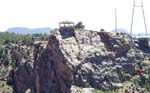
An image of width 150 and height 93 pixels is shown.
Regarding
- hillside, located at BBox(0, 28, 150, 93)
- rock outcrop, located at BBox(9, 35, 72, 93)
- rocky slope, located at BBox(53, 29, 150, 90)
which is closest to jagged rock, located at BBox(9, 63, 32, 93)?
rock outcrop, located at BBox(9, 35, 72, 93)

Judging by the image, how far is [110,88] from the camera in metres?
142

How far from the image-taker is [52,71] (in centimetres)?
15312

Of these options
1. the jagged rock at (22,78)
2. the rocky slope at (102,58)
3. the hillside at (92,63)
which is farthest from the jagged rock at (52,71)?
the jagged rock at (22,78)

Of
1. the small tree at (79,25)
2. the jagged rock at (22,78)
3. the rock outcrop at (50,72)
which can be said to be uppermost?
the small tree at (79,25)

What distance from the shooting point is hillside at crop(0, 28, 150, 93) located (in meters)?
144

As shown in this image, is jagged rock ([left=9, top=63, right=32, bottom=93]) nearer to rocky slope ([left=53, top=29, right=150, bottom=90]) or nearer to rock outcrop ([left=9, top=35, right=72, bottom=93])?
rock outcrop ([left=9, top=35, right=72, bottom=93])

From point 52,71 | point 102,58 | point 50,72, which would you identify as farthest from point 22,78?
point 102,58

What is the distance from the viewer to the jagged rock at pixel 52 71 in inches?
5773

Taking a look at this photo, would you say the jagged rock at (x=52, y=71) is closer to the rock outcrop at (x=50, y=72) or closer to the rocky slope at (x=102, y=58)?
the rock outcrop at (x=50, y=72)

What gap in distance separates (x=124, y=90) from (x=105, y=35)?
20.7 meters

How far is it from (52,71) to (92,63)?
12453mm

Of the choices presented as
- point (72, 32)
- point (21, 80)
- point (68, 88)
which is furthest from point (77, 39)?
point (21, 80)

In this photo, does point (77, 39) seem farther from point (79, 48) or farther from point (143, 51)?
point (143, 51)

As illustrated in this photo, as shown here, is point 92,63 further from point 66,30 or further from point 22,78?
point 22,78
